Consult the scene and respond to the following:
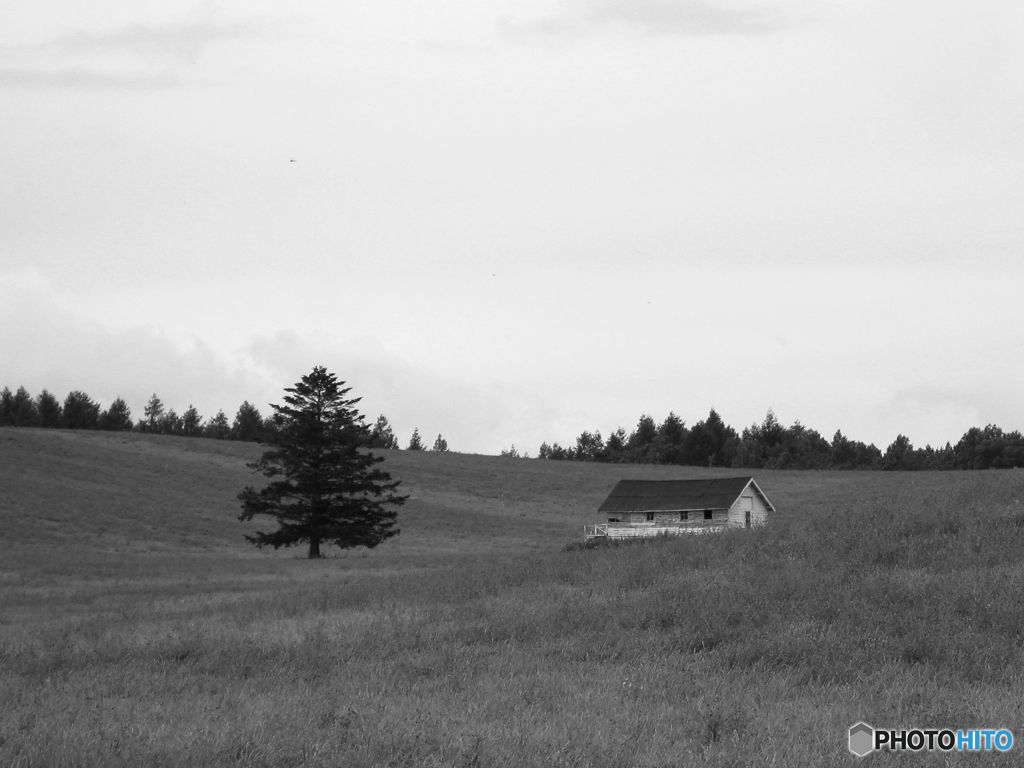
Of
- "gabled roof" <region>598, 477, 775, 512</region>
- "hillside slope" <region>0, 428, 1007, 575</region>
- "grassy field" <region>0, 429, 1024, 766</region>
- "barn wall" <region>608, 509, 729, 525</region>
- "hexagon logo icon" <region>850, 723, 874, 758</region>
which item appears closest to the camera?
"hexagon logo icon" <region>850, 723, 874, 758</region>

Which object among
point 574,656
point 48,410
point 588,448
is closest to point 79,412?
point 48,410

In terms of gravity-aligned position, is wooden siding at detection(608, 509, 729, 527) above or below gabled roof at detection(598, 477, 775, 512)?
below

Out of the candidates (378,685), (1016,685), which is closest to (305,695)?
(378,685)

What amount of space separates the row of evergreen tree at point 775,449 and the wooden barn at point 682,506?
2713 inches

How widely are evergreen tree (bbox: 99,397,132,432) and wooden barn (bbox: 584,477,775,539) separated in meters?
109

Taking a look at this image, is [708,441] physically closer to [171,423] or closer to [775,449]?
[775,449]

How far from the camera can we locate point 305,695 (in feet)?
32.2

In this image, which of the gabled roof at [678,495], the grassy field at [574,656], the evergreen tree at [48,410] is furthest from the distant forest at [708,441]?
the grassy field at [574,656]

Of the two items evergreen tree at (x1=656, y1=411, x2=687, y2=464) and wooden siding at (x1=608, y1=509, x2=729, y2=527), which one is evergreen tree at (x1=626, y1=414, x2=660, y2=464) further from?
wooden siding at (x1=608, y1=509, x2=729, y2=527)

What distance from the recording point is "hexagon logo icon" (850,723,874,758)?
7566 millimetres

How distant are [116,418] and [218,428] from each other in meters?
17.4

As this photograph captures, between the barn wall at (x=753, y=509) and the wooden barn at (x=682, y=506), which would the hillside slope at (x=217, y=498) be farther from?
the wooden barn at (x=682, y=506)

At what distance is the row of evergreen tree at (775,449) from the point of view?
12206 cm

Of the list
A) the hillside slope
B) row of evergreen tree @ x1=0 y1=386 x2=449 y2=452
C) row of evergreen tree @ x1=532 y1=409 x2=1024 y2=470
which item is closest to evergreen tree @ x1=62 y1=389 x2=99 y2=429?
row of evergreen tree @ x1=0 y1=386 x2=449 y2=452
